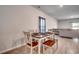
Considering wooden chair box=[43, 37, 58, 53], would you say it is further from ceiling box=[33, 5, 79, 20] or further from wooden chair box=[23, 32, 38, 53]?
ceiling box=[33, 5, 79, 20]

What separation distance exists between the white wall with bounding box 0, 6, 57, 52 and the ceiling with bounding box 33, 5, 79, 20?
0.13 m

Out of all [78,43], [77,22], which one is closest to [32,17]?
[77,22]

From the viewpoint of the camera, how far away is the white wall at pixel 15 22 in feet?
8.66

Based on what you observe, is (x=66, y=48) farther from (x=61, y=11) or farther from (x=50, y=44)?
(x=61, y=11)

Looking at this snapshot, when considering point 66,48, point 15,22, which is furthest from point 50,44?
point 15,22

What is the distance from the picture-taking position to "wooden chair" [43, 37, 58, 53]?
8.89ft

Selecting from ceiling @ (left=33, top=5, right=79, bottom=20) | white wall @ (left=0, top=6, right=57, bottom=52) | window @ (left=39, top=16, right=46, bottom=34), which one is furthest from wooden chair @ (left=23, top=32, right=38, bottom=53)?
ceiling @ (left=33, top=5, right=79, bottom=20)

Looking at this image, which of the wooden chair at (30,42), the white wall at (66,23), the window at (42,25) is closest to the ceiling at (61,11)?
the white wall at (66,23)

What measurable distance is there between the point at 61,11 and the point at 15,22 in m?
1.21

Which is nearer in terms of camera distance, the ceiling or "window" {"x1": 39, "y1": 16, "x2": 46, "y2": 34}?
the ceiling

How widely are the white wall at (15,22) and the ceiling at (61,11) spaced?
5.0 inches

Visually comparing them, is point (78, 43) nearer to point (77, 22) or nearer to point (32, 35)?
point (77, 22)

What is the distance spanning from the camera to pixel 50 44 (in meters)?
2.78

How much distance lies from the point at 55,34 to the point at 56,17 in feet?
1.47
